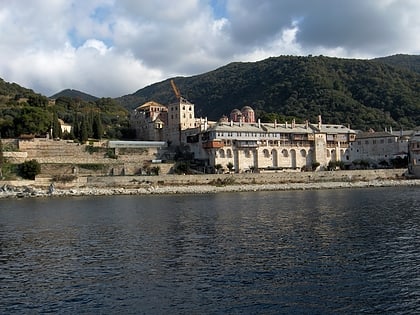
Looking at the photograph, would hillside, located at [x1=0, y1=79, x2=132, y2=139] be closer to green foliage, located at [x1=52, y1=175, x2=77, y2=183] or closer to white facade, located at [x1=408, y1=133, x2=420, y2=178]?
green foliage, located at [x1=52, y1=175, x2=77, y2=183]

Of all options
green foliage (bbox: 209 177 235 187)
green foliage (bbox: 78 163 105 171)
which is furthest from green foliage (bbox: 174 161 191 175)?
green foliage (bbox: 78 163 105 171)

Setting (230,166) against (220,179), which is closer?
(220,179)

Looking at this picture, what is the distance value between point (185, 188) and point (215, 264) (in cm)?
3508

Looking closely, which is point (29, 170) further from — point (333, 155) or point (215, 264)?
point (215, 264)

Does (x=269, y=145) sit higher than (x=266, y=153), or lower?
higher

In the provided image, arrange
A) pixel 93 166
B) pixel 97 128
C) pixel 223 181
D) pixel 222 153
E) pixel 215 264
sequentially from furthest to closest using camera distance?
pixel 97 128
pixel 222 153
pixel 93 166
pixel 223 181
pixel 215 264

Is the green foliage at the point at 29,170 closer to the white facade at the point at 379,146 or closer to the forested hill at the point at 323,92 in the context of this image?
the forested hill at the point at 323,92

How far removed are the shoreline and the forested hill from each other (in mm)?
24571

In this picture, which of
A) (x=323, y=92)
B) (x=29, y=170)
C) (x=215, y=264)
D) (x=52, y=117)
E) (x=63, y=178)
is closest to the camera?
(x=215, y=264)

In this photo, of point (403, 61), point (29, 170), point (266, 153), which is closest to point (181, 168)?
point (266, 153)

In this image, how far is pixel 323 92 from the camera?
101750 millimetres

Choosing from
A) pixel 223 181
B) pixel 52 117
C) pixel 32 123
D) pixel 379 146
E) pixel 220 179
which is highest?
pixel 52 117

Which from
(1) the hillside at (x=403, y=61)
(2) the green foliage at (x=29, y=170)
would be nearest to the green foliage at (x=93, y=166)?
(2) the green foliage at (x=29, y=170)

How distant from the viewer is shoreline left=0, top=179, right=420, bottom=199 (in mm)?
47562
